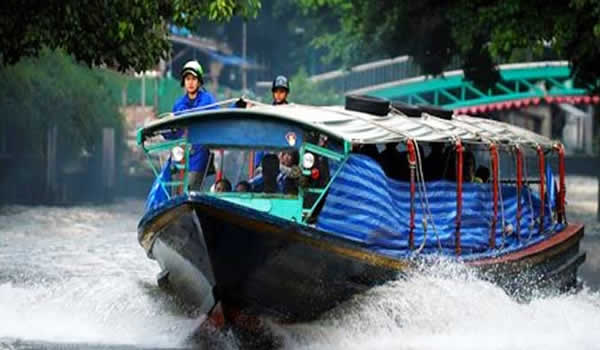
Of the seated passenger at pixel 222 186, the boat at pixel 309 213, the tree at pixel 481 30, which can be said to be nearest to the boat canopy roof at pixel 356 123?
the boat at pixel 309 213

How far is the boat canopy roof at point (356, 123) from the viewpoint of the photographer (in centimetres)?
1138

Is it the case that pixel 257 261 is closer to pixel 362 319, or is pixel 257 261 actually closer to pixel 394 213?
pixel 362 319

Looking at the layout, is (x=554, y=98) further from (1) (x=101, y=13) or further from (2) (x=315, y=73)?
(1) (x=101, y=13)

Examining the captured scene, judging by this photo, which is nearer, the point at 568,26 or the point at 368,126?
the point at 368,126

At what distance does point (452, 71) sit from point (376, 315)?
113 ft

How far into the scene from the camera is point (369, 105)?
1268cm

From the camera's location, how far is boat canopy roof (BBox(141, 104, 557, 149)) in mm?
11375

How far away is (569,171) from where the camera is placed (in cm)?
5434

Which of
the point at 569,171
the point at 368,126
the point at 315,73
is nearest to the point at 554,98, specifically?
the point at 569,171

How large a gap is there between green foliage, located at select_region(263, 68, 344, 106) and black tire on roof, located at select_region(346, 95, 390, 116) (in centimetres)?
3908

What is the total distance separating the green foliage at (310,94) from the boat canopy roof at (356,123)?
127 feet

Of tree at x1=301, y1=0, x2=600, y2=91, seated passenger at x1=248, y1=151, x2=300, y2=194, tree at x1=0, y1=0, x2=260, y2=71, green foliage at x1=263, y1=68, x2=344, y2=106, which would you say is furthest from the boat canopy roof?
green foliage at x1=263, y1=68, x2=344, y2=106

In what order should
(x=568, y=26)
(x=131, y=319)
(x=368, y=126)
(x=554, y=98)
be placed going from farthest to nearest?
(x=554, y=98)
(x=568, y=26)
(x=131, y=319)
(x=368, y=126)

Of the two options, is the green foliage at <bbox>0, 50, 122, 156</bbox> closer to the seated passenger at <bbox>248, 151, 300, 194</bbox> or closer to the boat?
the boat
